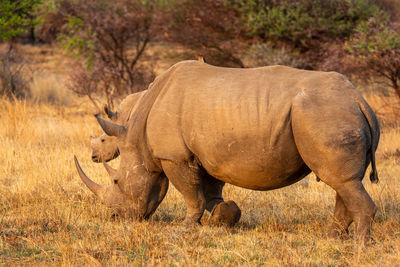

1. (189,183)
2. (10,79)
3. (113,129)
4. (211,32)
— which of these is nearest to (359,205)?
(189,183)

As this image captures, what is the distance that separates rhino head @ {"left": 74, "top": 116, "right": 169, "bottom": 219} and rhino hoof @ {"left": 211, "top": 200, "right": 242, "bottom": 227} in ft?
2.08

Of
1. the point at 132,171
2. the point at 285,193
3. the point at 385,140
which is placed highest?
the point at 132,171

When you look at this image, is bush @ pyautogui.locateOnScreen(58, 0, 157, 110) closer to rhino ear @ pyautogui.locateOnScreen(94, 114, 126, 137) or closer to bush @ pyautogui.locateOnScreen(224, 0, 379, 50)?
bush @ pyautogui.locateOnScreen(224, 0, 379, 50)

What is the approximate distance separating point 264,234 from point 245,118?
1247 mm

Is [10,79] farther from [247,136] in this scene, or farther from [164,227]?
[247,136]

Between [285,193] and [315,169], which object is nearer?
[315,169]

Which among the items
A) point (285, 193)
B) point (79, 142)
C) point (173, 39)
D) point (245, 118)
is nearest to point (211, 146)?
point (245, 118)

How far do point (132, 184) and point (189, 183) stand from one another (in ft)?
2.08

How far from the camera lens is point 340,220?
529 cm

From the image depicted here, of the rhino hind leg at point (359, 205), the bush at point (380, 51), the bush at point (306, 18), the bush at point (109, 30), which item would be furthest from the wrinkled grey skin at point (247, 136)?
the bush at point (306, 18)

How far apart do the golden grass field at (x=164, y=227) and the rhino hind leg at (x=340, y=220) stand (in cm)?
12

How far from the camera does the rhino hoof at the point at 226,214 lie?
5.79 metres

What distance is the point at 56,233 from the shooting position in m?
5.49

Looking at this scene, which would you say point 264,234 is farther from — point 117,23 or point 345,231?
point 117,23
